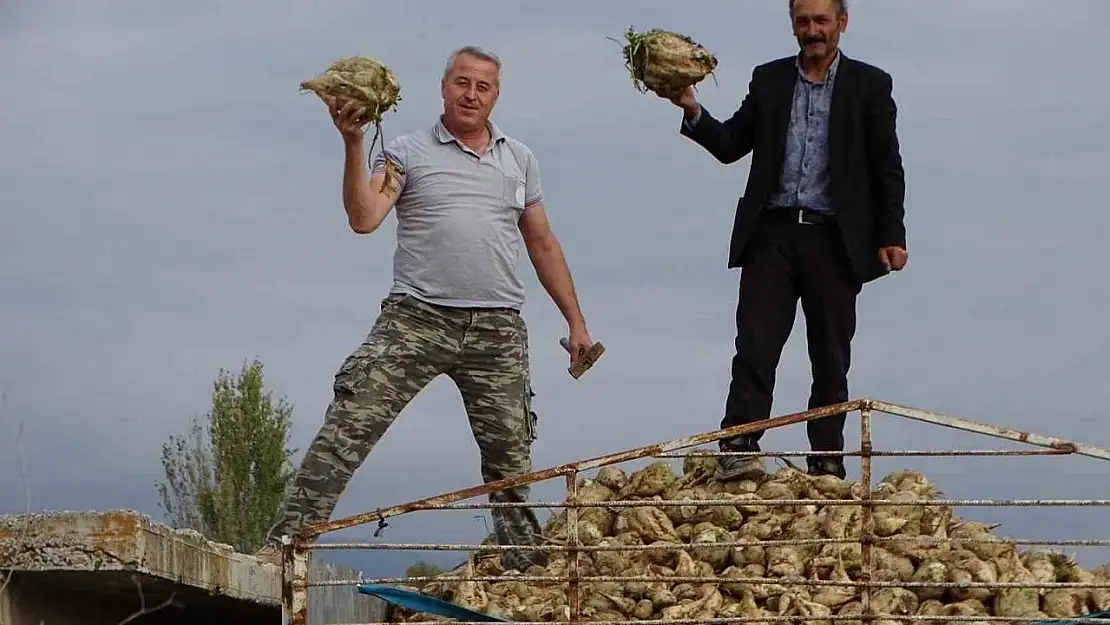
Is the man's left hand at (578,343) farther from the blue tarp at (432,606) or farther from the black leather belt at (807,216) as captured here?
the blue tarp at (432,606)

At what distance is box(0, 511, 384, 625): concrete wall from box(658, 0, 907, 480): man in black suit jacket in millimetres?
2123

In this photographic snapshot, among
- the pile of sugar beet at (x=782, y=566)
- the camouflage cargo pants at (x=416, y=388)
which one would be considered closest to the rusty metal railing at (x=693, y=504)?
the pile of sugar beet at (x=782, y=566)

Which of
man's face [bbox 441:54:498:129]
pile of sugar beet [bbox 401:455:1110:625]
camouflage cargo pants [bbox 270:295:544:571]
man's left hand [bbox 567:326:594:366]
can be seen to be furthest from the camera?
man's left hand [bbox 567:326:594:366]

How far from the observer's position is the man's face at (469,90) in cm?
831

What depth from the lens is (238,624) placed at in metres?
9.20

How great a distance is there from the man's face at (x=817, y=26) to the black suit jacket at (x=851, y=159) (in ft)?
0.48

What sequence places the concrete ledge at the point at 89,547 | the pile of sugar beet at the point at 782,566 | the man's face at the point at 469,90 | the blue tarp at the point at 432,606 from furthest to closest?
the man's face at the point at 469,90 → the pile of sugar beet at the point at 782,566 → the blue tarp at the point at 432,606 → the concrete ledge at the point at 89,547

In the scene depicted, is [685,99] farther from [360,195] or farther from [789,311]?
[360,195]

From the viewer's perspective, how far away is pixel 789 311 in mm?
8922

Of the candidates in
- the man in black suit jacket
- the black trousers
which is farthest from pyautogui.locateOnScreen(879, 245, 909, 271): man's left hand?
the black trousers

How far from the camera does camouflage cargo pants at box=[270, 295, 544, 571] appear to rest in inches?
317

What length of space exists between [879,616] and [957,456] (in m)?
0.66

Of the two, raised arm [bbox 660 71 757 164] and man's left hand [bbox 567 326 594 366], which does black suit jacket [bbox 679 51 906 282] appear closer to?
raised arm [bbox 660 71 757 164]

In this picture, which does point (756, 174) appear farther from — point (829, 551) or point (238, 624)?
point (238, 624)
